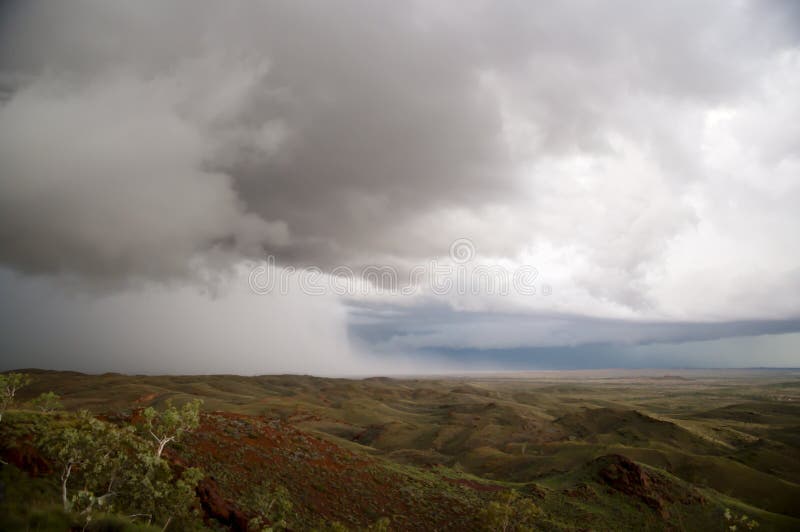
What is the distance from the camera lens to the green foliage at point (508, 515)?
86.1 ft

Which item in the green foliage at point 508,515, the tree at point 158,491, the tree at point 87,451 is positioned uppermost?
the tree at point 87,451

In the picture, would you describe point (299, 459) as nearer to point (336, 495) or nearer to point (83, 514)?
point (336, 495)

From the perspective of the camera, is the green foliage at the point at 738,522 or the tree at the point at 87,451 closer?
the tree at the point at 87,451

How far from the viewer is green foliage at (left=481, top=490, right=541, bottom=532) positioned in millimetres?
26234

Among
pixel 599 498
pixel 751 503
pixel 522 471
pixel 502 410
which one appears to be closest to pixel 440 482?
pixel 599 498

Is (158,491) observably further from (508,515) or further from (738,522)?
(738,522)

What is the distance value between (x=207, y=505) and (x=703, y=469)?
6010 centimetres

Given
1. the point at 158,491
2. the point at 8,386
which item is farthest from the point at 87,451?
Answer: the point at 8,386

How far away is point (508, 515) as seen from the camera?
2739 cm

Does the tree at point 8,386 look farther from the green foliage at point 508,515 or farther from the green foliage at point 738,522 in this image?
the green foliage at point 738,522

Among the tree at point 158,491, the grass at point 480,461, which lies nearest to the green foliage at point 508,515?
the grass at point 480,461

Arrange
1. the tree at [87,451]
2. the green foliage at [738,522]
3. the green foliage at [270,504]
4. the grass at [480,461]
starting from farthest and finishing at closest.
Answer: the green foliage at [738,522] < the grass at [480,461] < the green foliage at [270,504] < the tree at [87,451]

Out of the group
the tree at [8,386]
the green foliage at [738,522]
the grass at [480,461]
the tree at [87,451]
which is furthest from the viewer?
the green foliage at [738,522]

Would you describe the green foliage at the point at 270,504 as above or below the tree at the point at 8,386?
below
